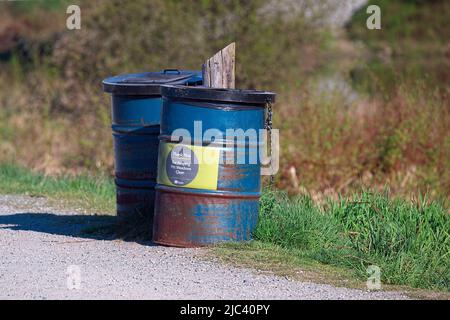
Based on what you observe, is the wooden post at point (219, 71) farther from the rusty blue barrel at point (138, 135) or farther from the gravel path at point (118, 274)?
the gravel path at point (118, 274)

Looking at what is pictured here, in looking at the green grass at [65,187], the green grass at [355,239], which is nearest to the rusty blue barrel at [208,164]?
the green grass at [355,239]

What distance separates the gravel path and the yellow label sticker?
1.85 feet

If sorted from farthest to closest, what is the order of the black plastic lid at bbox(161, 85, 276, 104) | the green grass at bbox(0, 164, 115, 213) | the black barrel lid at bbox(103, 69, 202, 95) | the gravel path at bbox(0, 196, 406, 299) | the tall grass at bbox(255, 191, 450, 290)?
1. the green grass at bbox(0, 164, 115, 213)
2. the black barrel lid at bbox(103, 69, 202, 95)
3. the black plastic lid at bbox(161, 85, 276, 104)
4. the tall grass at bbox(255, 191, 450, 290)
5. the gravel path at bbox(0, 196, 406, 299)

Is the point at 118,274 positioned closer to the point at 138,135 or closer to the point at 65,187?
A: the point at 138,135

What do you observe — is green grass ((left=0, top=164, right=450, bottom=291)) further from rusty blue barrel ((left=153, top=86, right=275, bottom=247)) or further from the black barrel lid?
the black barrel lid

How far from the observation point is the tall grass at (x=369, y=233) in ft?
21.7

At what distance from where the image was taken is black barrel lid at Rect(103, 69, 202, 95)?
25.7 feet

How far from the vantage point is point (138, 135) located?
312 inches

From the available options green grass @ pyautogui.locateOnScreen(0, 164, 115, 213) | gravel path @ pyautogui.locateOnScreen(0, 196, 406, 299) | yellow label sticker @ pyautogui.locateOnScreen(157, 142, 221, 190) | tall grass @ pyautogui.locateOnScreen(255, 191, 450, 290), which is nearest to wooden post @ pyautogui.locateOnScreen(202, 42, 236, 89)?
yellow label sticker @ pyautogui.locateOnScreen(157, 142, 221, 190)

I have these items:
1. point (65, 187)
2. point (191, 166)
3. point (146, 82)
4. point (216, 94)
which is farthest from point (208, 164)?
point (65, 187)

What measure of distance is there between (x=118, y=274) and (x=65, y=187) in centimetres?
435

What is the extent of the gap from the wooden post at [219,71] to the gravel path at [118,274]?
4.87 ft

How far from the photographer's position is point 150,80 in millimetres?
7973

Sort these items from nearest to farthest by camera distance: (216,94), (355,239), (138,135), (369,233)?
(216,94), (369,233), (355,239), (138,135)
